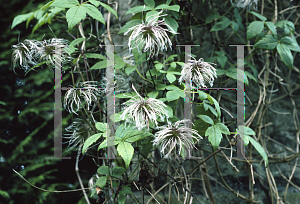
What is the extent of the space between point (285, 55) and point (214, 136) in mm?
511

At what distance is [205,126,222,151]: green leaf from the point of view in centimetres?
84

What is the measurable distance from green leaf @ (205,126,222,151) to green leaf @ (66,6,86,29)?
579 millimetres

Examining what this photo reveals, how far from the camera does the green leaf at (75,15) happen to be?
2.73 feet

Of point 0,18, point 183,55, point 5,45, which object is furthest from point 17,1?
point 183,55

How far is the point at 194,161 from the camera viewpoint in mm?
1285

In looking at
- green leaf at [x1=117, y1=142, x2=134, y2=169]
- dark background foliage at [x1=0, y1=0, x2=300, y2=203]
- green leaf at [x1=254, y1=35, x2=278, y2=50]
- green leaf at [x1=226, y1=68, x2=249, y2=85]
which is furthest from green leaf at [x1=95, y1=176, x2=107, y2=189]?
green leaf at [x1=254, y1=35, x2=278, y2=50]

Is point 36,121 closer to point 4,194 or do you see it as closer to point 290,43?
point 4,194

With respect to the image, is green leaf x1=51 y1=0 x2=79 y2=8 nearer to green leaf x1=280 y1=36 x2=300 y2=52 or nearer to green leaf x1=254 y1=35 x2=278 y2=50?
green leaf x1=254 y1=35 x2=278 y2=50

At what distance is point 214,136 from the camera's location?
86cm

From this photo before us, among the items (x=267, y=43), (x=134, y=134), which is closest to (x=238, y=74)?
(x=267, y=43)

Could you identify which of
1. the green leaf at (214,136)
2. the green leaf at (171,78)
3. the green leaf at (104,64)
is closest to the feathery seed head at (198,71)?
the green leaf at (171,78)

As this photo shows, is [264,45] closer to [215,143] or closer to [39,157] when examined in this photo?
[215,143]

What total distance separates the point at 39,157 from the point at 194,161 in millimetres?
780

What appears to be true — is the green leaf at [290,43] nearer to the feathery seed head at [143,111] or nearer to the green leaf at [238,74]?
the green leaf at [238,74]
